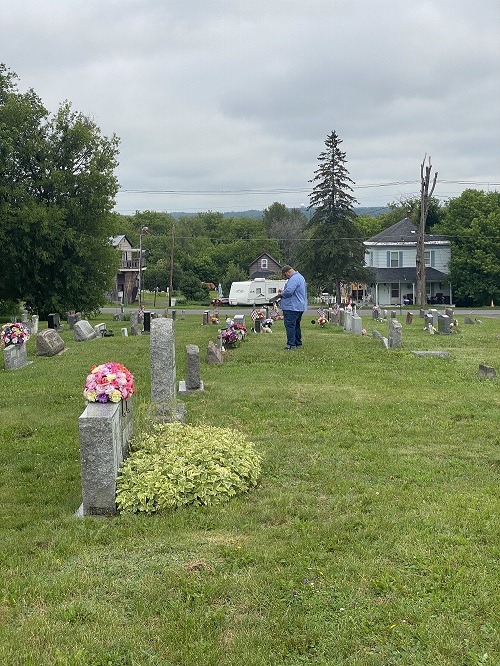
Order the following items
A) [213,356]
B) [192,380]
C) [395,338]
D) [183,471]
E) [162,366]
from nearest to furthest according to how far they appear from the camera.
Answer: [183,471] → [162,366] → [192,380] → [213,356] → [395,338]

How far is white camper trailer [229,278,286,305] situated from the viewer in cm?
5869

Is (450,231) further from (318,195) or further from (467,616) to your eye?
(467,616)

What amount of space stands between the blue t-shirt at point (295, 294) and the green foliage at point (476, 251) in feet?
134

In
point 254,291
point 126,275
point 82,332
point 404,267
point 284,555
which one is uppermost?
point 404,267

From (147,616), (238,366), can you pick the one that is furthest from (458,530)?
(238,366)

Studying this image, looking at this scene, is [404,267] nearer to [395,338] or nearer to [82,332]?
[82,332]

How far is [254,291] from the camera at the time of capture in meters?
59.0

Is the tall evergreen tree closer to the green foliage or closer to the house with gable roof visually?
the green foliage

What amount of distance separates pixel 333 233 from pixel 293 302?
33235 mm

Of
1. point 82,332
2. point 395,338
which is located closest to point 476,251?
point 395,338

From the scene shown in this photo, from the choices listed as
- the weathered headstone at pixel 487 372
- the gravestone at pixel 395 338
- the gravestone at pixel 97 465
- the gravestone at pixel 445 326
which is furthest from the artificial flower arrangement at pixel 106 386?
the gravestone at pixel 445 326

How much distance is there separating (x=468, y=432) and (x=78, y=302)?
99.5 ft

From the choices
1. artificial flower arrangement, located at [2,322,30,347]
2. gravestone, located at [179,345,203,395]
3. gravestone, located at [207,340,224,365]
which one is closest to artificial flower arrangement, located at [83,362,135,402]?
gravestone, located at [179,345,203,395]

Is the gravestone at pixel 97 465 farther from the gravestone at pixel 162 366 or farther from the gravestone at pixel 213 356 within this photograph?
the gravestone at pixel 213 356
